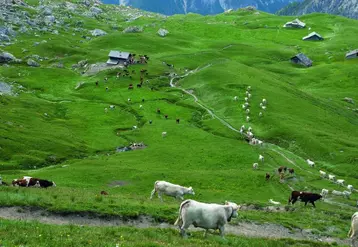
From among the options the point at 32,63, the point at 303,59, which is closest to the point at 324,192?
the point at 303,59

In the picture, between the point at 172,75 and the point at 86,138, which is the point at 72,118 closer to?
the point at 86,138

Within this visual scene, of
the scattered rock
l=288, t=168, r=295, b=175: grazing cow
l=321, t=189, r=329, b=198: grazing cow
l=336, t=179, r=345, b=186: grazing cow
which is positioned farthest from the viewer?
the scattered rock

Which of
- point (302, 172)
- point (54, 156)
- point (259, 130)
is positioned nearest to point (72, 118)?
point (54, 156)

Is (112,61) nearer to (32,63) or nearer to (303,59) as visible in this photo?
(32,63)

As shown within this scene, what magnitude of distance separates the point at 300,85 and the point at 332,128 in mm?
51038

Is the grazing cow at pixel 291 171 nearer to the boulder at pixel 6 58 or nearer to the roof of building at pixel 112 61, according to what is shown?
the roof of building at pixel 112 61

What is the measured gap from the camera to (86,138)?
7981 cm

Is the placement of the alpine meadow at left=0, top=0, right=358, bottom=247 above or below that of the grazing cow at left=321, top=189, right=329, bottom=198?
above

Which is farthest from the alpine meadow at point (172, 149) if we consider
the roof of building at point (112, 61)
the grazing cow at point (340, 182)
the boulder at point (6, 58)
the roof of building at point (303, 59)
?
the grazing cow at point (340, 182)

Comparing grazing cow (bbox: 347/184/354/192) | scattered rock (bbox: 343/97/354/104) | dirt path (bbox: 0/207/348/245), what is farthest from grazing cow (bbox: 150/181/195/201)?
scattered rock (bbox: 343/97/354/104)

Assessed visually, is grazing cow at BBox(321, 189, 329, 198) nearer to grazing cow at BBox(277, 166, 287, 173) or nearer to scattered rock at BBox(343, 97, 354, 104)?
grazing cow at BBox(277, 166, 287, 173)

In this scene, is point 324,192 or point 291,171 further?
point 291,171

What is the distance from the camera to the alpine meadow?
28.5 metres

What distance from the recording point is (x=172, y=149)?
237 feet
